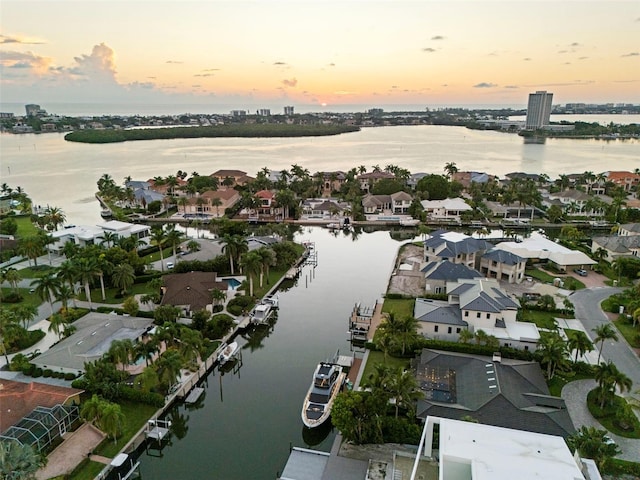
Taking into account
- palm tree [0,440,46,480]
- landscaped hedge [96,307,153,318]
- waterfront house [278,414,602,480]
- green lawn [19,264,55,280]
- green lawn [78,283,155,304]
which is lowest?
green lawn [78,283,155,304]

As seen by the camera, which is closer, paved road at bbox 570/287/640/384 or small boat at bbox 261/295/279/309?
paved road at bbox 570/287/640/384

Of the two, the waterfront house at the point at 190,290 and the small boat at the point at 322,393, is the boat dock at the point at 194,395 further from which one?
the waterfront house at the point at 190,290

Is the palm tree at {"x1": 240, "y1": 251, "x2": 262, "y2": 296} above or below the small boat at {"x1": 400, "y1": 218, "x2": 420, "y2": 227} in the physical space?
above

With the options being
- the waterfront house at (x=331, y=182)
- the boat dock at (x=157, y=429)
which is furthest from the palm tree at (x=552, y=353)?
the waterfront house at (x=331, y=182)

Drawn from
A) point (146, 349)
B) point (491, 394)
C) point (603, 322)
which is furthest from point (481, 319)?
point (146, 349)

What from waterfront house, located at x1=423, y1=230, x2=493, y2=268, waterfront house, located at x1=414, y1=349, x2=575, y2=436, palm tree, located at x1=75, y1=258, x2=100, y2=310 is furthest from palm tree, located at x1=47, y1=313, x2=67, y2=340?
waterfront house, located at x1=423, y1=230, x2=493, y2=268

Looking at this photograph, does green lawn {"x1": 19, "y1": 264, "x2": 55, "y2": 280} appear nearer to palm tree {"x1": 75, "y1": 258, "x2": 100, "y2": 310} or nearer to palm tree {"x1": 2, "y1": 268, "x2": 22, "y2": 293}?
palm tree {"x1": 2, "y1": 268, "x2": 22, "y2": 293}

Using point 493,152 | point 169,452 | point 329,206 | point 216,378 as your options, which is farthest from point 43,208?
point 493,152

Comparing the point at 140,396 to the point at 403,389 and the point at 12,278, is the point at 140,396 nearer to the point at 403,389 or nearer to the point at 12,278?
the point at 403,389
